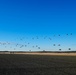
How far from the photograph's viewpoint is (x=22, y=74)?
23719 millimetres

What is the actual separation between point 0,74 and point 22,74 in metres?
2.19

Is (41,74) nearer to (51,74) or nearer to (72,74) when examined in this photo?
(51,74)

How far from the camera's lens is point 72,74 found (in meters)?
23.6

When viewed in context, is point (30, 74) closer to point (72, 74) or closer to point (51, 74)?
point (51, 74)

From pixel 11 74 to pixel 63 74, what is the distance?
522cm

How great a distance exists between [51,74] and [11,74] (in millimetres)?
4003

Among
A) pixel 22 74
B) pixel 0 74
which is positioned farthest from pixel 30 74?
pixel 0 74

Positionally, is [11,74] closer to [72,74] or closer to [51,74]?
[51,74]

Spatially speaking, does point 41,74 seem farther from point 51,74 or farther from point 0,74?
point 0,74

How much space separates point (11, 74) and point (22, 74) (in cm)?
110

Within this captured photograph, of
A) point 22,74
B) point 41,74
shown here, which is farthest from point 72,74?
point 22,74

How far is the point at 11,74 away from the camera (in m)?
23.6

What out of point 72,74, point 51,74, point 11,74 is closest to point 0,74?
point 11,74

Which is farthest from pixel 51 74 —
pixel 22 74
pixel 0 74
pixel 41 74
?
pixel 0 74
